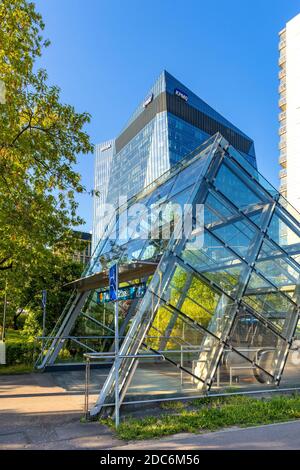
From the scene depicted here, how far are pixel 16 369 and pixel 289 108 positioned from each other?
5149 cm

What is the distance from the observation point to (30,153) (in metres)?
11.4

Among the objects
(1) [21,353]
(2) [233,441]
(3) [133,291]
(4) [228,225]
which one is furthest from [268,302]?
(1) [21,353]

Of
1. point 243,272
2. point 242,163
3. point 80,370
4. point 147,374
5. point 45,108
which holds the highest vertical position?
point 45,108

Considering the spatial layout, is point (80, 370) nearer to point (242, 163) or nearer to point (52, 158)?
point (52, 158)

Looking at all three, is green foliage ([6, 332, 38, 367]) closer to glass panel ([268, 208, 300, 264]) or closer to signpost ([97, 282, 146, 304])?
signpost ([97, 282, 146, 304])

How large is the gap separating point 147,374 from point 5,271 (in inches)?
296

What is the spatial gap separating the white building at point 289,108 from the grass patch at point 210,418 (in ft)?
145

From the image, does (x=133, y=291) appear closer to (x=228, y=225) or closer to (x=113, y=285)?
(x=228, y=225)

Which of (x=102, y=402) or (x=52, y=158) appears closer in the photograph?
(x=102, y=402)

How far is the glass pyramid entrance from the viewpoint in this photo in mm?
8281

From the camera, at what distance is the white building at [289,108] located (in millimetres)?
51219

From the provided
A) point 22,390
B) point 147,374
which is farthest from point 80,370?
point 147,374
